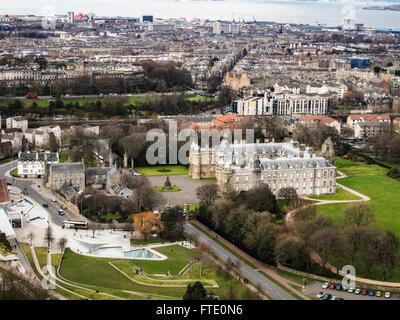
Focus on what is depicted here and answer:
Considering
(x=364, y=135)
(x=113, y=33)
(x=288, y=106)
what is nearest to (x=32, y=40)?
(x=113, y=33)

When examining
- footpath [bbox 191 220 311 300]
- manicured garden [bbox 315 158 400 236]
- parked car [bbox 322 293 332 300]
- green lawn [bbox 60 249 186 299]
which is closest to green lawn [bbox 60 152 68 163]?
footpath [bbox 191 220 311 300]

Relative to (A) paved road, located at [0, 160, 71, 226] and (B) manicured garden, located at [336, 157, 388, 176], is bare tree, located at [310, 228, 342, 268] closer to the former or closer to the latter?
(A) paved road, located at [0, 160, 71, 226]

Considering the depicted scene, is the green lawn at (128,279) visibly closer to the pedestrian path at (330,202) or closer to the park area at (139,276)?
the park area at (139,276)

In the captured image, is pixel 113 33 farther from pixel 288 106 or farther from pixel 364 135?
pixel 364 135

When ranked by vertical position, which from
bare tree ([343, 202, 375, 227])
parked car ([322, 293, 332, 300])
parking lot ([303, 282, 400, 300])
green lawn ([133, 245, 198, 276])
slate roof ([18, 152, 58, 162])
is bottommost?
parking lot ([303, 282, 400, 300])

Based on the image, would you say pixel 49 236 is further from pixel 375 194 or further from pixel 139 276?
pixel 375 194

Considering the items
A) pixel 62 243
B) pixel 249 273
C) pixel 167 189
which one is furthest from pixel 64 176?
pixel 249 273
